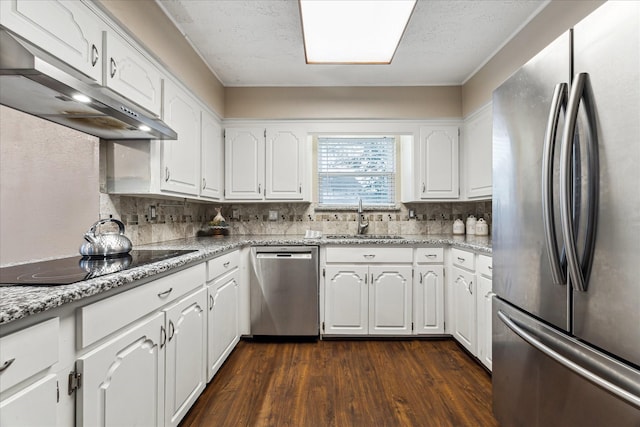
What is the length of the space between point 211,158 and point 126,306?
1968 mm

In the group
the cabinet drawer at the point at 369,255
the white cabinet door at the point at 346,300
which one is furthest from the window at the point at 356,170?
the white cabinet door at the point at 346,300

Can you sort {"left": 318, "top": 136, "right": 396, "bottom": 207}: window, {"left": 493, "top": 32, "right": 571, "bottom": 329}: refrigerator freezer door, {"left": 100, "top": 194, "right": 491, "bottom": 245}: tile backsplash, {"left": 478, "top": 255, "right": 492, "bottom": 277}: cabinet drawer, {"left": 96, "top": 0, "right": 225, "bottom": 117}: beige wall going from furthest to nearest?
{"left": 318, "top": 136, "right": 396, "bottom": 207}: window → {"left": 100, "top": 194, "right": 491, "bottom": 245}: tile backsplash → {"left": 478, "top": 255, "right": 492, "bottom": 277}: cabinet drawer → {"left": 96, "top": 0, "right": 225, "bottom": 117}: beige wall → {"left": 493, "top": 32, "right": 571, "bottom": 329}: refrigerator freezer door

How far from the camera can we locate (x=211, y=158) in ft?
9.59

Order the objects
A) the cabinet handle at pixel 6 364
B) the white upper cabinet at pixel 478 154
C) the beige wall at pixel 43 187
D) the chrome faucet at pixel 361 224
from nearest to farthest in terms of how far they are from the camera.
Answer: the cabinet handle at pixel 6 364 < the beige wall at pixel 43 187 < the white upper cabinet at pixel 478 154 < the chrome faucet at pixel 361 224

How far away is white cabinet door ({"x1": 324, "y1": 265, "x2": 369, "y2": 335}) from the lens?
2818 mm

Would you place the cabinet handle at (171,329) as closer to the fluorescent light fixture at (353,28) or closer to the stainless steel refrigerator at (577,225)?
the stainless steel refrigerator at (577,225)

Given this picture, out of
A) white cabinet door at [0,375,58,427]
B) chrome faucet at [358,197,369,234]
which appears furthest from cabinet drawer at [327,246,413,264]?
white cabinet door at [0,375,58,427]

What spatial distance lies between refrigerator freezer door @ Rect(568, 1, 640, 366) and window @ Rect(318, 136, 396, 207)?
105 inches

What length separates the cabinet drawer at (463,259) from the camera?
2402 millimetres

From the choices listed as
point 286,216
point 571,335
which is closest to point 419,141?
point 286,216

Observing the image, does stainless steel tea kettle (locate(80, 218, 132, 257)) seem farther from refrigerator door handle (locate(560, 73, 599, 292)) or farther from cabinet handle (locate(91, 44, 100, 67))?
refrigerator door handle (locate(560, 73, 599, 292))

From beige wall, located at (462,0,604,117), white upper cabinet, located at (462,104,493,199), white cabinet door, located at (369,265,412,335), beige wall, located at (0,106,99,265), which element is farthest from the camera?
white cabinet door, located at (369,265,412,335)

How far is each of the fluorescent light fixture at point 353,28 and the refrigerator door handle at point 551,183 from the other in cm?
103

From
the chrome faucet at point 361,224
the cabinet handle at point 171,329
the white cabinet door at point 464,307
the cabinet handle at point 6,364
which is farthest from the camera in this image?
the chrome faucet at point 361,224
